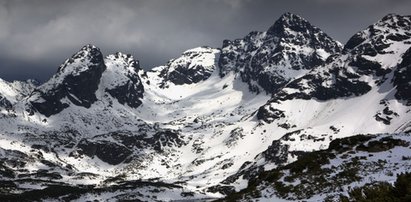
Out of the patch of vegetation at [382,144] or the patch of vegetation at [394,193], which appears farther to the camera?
the patch of vegetation at [382,144]

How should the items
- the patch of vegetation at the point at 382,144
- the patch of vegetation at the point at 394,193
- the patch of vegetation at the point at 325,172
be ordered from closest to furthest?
the patch of vegetation at the point at 394,193 < the patch of vegetation at the point at 325,172 < the patch of vegetation at the point at 382,144

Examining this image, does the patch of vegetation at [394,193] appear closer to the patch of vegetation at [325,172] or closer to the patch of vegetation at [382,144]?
the patch of vegetation at [325,172]

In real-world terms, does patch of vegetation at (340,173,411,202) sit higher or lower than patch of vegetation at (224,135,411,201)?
lower

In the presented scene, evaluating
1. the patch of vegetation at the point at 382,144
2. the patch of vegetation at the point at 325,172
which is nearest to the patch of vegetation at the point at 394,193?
the patch of vegetation at the point at 325,172

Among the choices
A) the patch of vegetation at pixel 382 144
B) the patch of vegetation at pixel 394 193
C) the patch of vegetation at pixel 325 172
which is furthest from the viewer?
the patch of vegetation at pixel 382 144

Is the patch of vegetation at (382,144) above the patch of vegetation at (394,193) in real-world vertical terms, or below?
above

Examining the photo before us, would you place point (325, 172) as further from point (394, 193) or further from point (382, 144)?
point (394, 193)

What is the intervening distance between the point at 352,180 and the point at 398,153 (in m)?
8.73

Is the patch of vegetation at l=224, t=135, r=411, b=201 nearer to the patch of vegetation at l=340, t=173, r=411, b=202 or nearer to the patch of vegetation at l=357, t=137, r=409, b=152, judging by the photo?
the patch of vegetation at l=357, t=137, r=409, b=152

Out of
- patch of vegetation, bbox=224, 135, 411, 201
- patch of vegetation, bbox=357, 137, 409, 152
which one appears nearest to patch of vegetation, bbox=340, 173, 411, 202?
patch of vegetation, bbox=224, 135, 411, 201

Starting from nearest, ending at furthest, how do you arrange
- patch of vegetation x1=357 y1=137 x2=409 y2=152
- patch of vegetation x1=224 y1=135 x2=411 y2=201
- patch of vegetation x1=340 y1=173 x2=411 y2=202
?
1. patch of vegetation x1=340 y1=173 x2=411 y2=202
2. patch of vegetation x1=224 y1=135 x2=411 y2=201
3. patch of vegetation x1=357 y1=137 x2=409 y2=152

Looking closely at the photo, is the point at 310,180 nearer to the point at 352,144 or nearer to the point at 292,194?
the point at 292,194

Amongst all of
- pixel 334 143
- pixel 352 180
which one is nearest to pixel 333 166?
pixel 352 180

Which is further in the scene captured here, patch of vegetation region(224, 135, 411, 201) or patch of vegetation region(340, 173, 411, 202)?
patch of vegetation region(224, 135, 411, 201)
